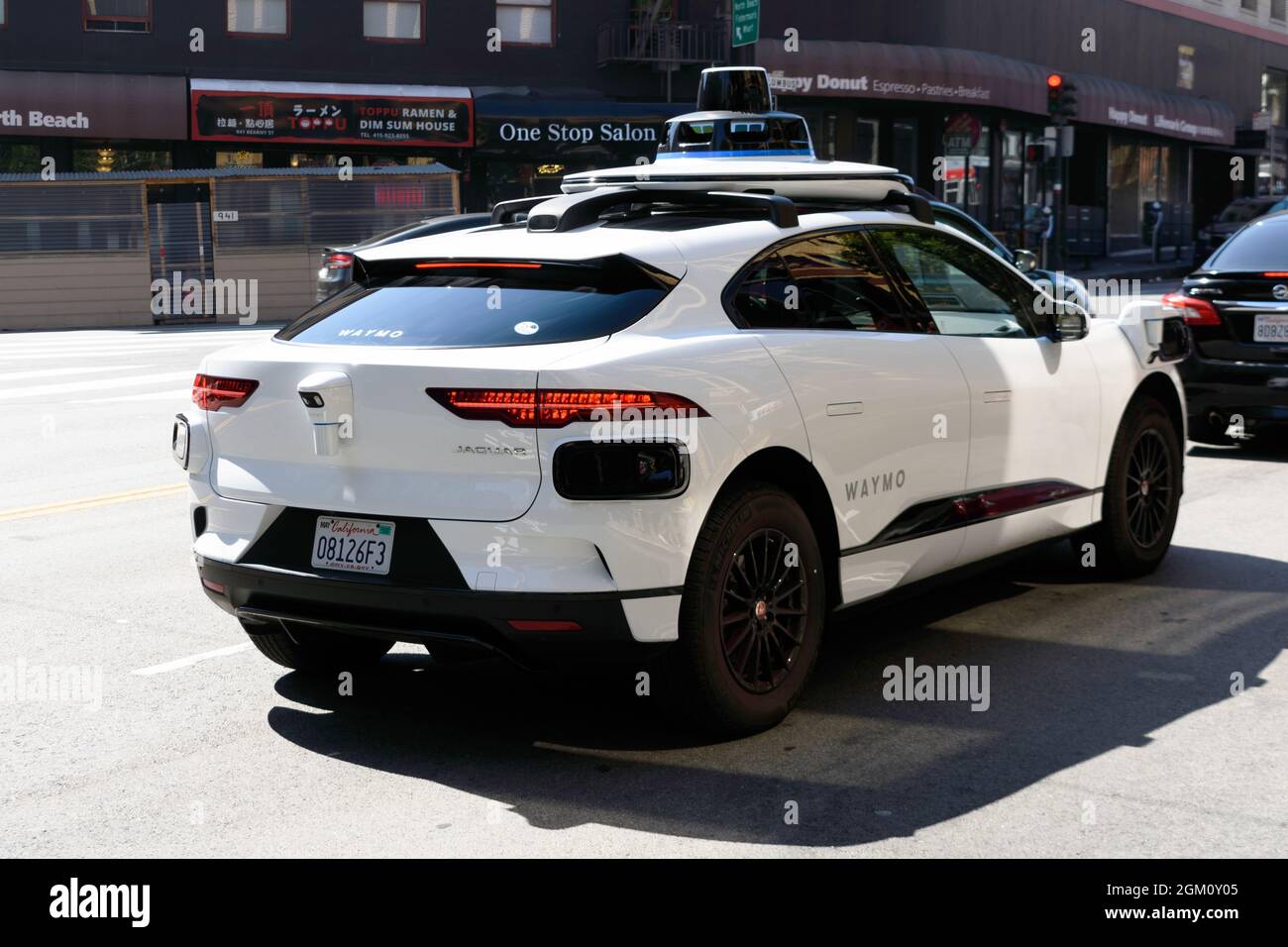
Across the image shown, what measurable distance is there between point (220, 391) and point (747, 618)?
1913mm

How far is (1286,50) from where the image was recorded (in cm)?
5844

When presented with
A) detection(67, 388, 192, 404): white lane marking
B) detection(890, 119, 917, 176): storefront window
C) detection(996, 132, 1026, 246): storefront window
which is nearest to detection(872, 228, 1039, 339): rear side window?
detection(67, 388, 192, 404): white lane marking

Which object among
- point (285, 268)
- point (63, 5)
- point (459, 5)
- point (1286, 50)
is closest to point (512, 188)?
point (459, 5)

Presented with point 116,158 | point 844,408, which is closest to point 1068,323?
point 844,408

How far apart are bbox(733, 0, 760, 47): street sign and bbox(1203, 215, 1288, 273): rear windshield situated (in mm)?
18050

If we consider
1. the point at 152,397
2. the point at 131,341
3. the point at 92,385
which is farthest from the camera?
the point at 131,341

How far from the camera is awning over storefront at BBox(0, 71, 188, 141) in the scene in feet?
93.6

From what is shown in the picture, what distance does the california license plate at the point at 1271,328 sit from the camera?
35.8 ft

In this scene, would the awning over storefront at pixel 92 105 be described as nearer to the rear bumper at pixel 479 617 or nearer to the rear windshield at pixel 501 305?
the rear windshield at pixel 501 305

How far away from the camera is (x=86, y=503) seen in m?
9.93

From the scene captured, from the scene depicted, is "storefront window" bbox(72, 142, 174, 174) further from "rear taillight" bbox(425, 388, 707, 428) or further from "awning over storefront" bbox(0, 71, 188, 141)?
"rear taillight" bbox(425, 388, 707, 428)

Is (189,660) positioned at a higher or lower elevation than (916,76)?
lower

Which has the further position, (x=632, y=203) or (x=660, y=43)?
(x=660, y=43)

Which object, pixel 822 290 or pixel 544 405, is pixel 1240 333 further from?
pixel 544 405
